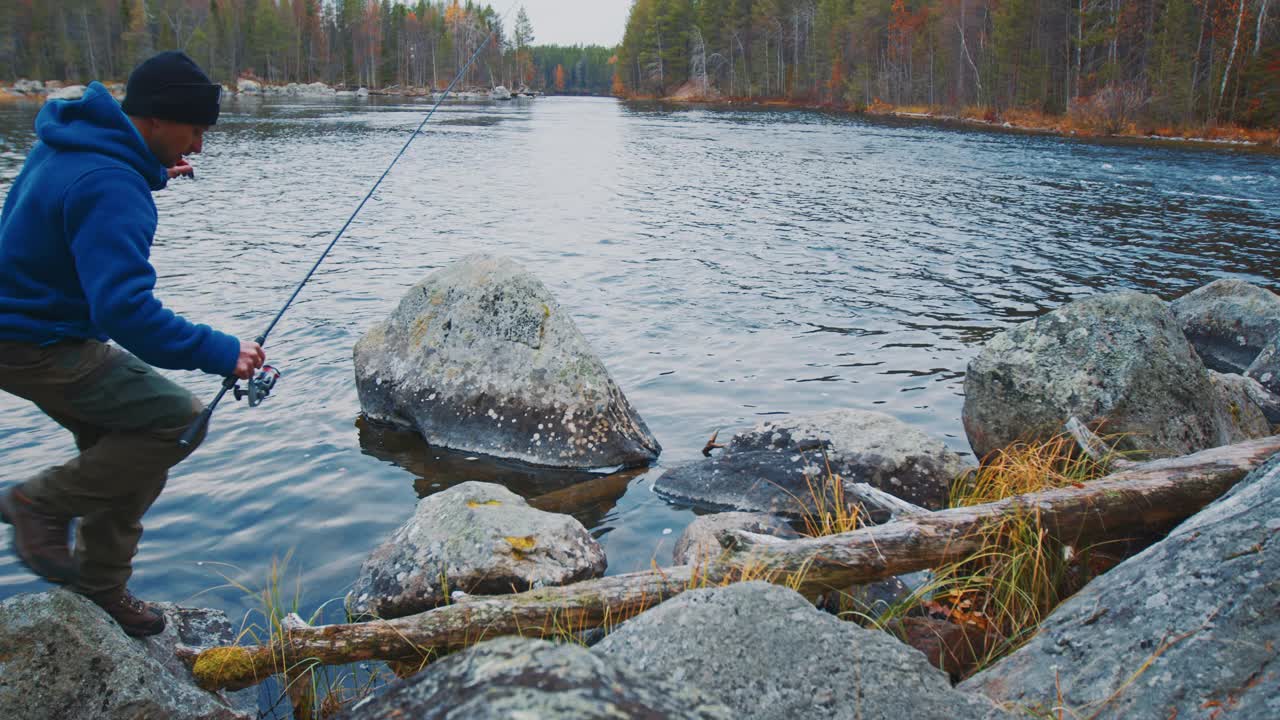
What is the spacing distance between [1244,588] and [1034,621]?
1.31 m

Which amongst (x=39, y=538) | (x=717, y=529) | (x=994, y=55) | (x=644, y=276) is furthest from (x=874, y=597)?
(x=994, y=55)

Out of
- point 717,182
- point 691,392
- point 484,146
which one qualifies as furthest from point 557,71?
point 691,392

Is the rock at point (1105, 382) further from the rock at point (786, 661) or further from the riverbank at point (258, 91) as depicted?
the riverbank at point (258, 91)

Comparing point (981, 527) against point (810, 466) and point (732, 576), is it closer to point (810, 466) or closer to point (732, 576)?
point (732, 576)

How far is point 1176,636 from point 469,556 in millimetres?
3245

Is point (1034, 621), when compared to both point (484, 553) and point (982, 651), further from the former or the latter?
point (484, 553)

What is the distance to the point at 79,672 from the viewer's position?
11.0ft

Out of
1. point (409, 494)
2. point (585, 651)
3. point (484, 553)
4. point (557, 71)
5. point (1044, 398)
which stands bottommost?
point (409, 494)

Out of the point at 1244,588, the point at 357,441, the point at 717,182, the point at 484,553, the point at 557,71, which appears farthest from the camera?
the point at 557,71

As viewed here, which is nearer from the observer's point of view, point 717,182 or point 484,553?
point 484,553

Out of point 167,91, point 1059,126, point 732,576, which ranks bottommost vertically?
point 732,576

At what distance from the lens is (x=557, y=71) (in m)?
183

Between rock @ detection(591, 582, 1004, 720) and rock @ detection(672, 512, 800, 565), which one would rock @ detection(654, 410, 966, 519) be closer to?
rock @ detection(672, 512, 800, 565)

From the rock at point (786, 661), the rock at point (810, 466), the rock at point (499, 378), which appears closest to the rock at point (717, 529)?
the rock at point (810, 466)
